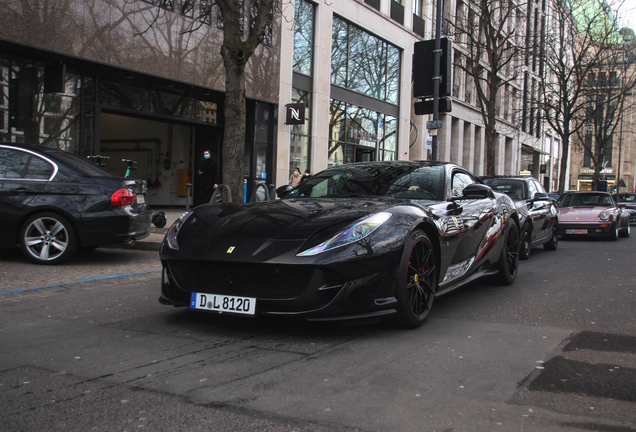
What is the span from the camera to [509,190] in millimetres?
11086

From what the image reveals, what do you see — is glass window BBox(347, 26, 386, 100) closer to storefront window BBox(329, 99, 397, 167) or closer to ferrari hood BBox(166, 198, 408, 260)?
storefront window BBox(329, 99, 397, 167)

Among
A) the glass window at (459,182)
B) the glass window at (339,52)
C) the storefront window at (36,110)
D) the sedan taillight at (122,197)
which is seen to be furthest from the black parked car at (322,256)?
the glass window at (339,52)

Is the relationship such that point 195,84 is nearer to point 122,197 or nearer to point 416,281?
point 122,197

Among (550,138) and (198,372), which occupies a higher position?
(550,138)

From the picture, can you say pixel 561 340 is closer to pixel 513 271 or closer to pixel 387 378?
pixel 387 378

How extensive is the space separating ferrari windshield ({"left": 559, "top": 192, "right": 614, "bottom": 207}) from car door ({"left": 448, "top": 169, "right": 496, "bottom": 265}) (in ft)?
35.4

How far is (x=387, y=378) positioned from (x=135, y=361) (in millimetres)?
1515

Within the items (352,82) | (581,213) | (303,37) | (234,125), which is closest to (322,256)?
(234,125)

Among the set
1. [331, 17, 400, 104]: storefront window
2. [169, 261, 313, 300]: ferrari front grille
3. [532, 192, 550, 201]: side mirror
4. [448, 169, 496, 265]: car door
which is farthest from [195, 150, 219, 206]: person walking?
[169, 261, 313, 300]: ferrari front grille

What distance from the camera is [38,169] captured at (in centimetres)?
765

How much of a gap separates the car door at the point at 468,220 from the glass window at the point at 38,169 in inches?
207

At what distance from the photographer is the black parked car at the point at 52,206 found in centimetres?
748

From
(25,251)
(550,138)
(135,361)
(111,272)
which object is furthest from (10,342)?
(550,138)

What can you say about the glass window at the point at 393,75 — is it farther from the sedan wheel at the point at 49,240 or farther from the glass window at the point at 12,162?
the sedan wheel at the point at 49,240
